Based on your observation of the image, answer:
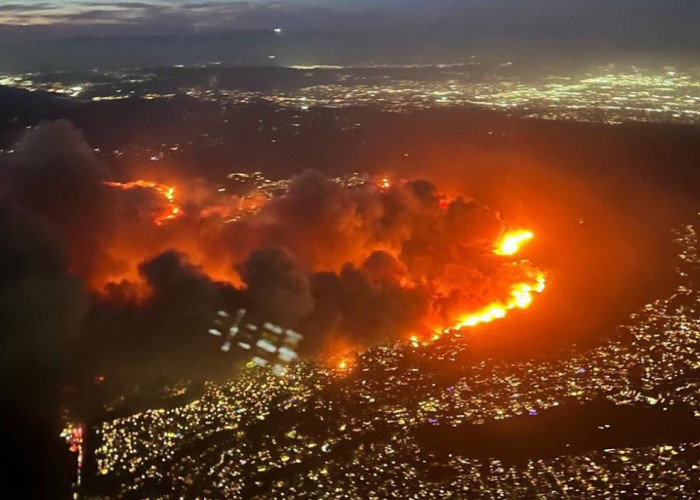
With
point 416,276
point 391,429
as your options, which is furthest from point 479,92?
point 391,429

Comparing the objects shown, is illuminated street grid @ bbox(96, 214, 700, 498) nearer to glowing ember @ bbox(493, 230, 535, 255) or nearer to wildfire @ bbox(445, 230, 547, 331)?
wildfire @ bbox(445, 230, 547, 331)

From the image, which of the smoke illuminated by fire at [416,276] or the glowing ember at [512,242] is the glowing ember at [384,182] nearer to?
the smoke illuminated by fire at [416,276]

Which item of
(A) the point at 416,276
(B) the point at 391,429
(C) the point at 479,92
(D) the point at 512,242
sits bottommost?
(C) the point at 479,92

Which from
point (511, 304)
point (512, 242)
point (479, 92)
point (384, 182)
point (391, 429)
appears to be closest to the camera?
point (391, 429)

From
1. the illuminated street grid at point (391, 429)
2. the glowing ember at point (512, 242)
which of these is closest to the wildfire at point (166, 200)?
the illuminated street grid at point (391, 429)

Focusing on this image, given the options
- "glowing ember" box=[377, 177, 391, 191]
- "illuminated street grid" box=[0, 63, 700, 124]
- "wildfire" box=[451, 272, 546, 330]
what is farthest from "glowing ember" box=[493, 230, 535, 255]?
"illuminated street grid" box=[0, 63, 700, 124]

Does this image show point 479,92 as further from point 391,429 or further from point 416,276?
point 391,429
